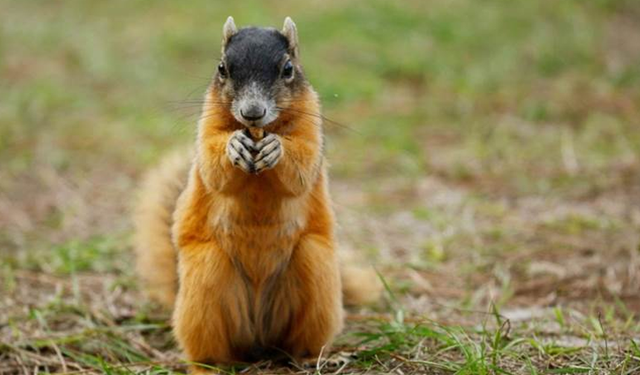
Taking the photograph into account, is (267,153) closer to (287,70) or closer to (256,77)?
(256,77)

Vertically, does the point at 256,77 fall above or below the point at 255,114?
above

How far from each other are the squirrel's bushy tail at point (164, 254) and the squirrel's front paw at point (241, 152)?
40.6 inches

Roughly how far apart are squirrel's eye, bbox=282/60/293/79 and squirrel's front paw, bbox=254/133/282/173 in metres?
0.32

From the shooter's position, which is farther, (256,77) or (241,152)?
(256,77)

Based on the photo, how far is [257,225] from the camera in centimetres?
309

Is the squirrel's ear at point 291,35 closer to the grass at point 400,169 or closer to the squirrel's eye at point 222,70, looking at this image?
the squirrel's eye at point 222,70

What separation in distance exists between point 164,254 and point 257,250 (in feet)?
2.96

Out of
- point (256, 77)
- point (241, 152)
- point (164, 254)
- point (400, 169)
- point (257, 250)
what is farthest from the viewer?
point (400, 169)

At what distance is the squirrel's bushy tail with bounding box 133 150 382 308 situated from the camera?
388cm

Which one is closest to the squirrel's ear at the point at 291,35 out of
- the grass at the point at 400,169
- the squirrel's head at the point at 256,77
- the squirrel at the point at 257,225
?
the squirrel at the point at 257,225

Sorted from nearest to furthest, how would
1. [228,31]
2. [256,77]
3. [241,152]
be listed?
1. [241,152]
2. [256,77]
3. [228,31]

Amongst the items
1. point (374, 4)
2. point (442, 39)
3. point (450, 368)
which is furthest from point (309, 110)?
point (374, 4)

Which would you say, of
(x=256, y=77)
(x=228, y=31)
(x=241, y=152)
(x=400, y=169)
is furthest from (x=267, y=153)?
(x=400, y=169)

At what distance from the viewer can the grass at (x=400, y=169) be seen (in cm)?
349
